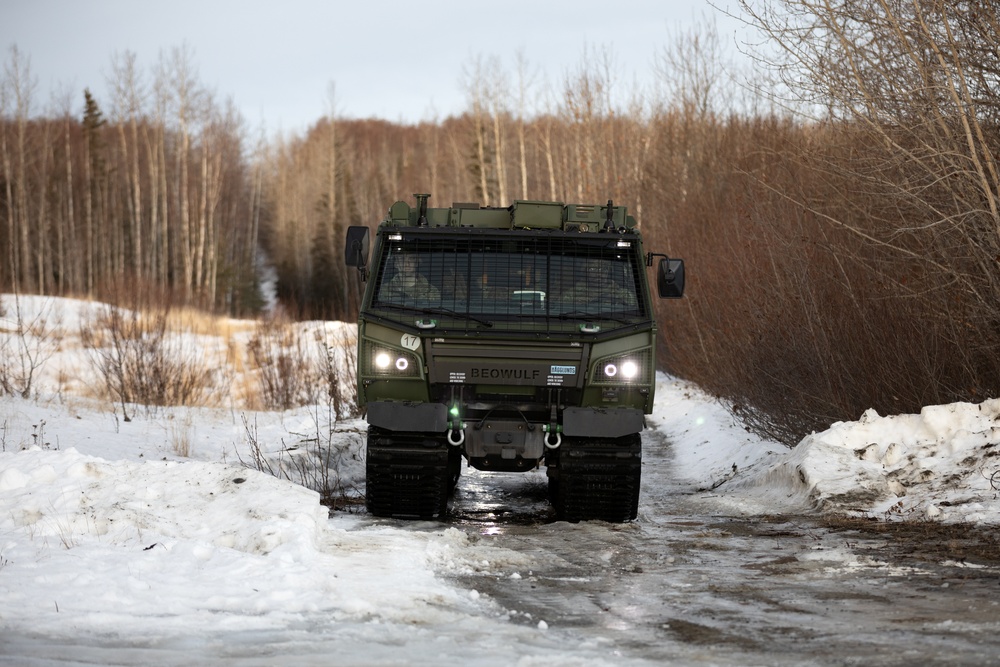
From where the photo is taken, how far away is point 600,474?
8.69 metres

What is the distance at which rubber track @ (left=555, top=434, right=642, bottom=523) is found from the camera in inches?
339

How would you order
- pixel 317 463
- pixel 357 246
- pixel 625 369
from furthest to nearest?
pixel 317 463, pixel 357 246, pixel 625 369

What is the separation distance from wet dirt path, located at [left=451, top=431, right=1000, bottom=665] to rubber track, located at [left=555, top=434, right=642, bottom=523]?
0.77 ft

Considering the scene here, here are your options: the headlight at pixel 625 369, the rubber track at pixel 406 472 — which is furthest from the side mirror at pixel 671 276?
the rubber track at pixel 406 472

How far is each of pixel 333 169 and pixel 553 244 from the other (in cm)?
6255

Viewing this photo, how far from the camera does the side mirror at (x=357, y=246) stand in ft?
29.2

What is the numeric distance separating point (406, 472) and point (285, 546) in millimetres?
2171

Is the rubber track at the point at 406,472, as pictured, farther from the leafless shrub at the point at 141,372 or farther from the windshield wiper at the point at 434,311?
the leafless shrub at the point at 141,372

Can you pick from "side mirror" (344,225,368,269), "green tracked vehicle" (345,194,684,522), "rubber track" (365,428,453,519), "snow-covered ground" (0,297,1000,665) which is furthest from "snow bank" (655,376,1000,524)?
"side mirror" (344,225,368,269)

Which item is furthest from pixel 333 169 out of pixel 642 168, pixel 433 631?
pixel 433 631

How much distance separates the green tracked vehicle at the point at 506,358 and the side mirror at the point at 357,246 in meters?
0.02

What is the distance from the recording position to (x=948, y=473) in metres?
8.77

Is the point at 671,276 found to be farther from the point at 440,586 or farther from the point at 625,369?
the point at 440,586

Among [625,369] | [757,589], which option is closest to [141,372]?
[625,369]
